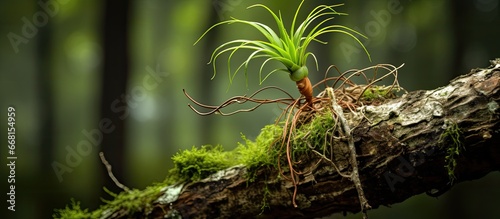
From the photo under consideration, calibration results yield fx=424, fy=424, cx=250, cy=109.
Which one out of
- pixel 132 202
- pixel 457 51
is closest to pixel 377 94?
pixel 132 202

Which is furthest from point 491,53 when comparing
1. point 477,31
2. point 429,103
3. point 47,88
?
point 47,88

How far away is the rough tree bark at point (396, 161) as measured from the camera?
3.79 ft

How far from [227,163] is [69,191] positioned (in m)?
2.66

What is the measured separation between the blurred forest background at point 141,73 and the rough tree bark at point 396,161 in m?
2.24

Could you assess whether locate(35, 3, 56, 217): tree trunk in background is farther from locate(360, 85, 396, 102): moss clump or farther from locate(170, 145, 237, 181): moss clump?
locate(360, 85, 396, 102): moss clump

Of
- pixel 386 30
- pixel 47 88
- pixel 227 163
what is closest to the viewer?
pixel 227 163

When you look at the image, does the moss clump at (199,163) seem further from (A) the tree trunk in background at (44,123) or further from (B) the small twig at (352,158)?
(A) the tree trunk in background at (44,123)

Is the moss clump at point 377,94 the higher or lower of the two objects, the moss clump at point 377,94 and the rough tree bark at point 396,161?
the higher

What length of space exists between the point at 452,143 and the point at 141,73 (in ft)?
10.4

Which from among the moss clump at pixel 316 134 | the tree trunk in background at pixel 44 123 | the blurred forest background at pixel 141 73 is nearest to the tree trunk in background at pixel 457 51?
the blurred forest background at pixel 141 73

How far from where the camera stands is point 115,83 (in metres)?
3.71

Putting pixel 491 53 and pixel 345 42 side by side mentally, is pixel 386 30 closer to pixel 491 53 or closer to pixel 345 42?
pixel 345 42

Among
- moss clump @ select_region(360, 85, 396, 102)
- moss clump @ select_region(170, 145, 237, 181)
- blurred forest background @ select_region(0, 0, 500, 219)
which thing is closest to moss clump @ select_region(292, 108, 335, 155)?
moss clump @ select_region(360, 85, 396, 102)

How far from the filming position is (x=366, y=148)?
127 cm
